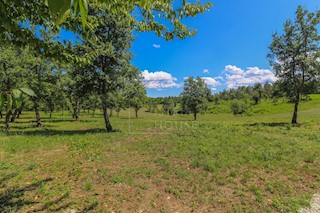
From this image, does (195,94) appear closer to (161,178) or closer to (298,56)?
(298,56)

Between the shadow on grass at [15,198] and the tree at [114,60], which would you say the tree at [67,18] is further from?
the tree at [114,60]

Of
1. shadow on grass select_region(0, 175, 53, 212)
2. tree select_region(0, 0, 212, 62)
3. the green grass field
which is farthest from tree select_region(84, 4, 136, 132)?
tree select_region(0, 0, 212, 62)

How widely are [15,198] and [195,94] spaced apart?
35052 mm

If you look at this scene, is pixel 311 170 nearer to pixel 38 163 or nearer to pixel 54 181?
pixel 54 181

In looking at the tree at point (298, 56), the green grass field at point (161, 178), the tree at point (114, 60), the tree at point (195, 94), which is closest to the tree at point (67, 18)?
the green grass field at point (161, 178)

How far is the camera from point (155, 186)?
18.8 feet

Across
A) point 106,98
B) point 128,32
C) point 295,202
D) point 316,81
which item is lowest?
point 295,202

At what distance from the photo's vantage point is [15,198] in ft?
16.4

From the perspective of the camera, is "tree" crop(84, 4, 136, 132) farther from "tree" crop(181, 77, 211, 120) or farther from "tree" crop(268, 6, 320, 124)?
"tree" crop(181, 77, 211, 120)

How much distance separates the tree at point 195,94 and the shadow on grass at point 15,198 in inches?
1329

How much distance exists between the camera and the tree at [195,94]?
37719mm

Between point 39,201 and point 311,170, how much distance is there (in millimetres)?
8441

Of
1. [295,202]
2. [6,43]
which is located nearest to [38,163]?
[6,43]

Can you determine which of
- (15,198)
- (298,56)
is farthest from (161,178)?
(298,56)
